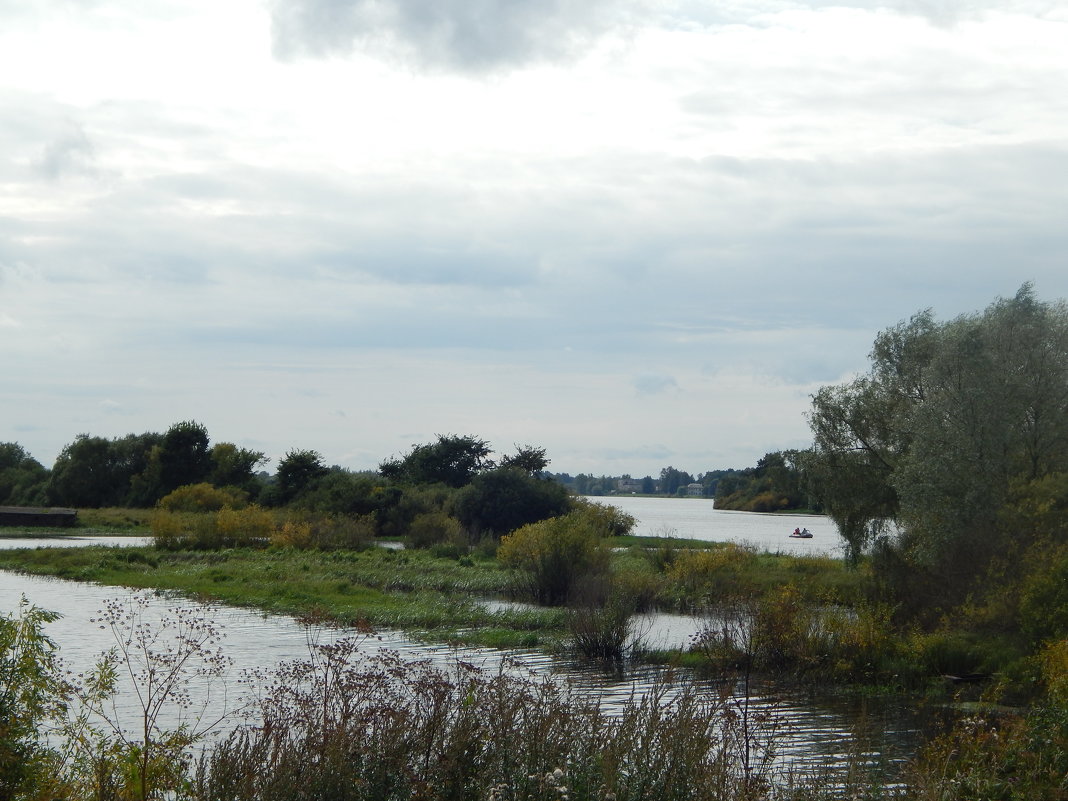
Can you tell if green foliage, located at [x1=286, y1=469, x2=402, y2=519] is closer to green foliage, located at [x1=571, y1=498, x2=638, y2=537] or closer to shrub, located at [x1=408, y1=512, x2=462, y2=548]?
shrub, located at [x1=408, y1=512, x2=462, y2=548]

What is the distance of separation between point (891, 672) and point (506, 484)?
43.6m

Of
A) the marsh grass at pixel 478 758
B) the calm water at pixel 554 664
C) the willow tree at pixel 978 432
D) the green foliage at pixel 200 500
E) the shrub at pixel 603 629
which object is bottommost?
the calm water at pixel 554 664

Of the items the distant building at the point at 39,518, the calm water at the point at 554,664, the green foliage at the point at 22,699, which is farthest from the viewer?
the distant building at the point at 39,518

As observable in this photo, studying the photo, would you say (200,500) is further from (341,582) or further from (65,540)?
(341,582)

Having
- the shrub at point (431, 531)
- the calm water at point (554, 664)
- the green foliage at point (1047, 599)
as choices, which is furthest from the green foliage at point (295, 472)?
the green foliage at point (1047, 599)

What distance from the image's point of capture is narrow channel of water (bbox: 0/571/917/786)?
16672 millimetres

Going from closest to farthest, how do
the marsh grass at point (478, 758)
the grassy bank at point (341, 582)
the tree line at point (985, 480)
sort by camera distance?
the marsh grass at point (478, 758)
the tree line at point (985, 480)
the grassy bank at point (341, 582)

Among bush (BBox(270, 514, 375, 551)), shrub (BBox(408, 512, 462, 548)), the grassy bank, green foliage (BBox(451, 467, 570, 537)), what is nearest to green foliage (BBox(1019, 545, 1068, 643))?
the grassy bank

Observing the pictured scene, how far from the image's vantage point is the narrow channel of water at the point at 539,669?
16.7 m

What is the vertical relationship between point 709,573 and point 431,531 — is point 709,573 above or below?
below

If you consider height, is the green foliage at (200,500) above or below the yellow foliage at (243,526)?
above

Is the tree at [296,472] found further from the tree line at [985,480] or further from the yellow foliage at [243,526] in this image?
the tree line at [985,480]

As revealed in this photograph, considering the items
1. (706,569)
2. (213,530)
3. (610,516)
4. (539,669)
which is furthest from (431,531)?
(539,669)

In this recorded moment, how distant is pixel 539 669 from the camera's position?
938 inches
